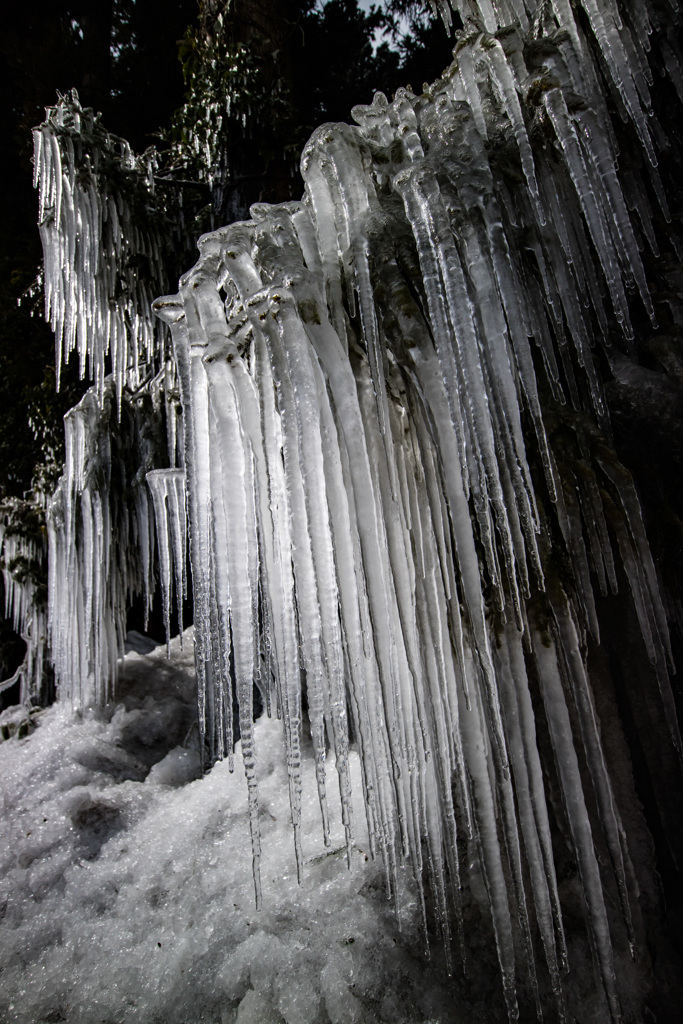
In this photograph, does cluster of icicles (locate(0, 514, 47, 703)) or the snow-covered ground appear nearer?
the snow-covered ground

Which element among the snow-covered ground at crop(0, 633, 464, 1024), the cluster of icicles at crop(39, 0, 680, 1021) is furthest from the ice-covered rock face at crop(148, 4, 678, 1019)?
the snow-covered ground at crop(0, 633, 464, 1024)

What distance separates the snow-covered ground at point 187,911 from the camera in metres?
2.13

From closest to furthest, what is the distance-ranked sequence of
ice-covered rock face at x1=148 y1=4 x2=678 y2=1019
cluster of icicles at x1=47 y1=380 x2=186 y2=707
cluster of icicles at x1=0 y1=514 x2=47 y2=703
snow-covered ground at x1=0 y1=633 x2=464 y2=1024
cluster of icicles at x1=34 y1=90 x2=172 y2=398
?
ice-covered rock face at x1=148 y1=4 x2=678 y2=1019, snow-covered ground at x1=0 y1=633 x2=464 y2=1024, cluster of icicles at x1=34 y1=90 x2=172 y2=398, cluster of icicles at x1=47 y1=380 x2=186 y2=707, cluster of icicles at x1=0 y1=514 x2=47 y2=703

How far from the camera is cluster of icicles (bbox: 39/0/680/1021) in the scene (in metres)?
1.75

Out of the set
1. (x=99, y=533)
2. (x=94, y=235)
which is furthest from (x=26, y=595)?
(x=94, y=235)

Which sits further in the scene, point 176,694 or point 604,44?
point 176,694

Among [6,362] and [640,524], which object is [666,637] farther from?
[6,362]

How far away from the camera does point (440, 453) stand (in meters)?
1.85

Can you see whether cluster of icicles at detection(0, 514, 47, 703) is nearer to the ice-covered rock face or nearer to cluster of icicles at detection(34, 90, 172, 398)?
cluster of icicles at detection(34, 90, 172, 398)

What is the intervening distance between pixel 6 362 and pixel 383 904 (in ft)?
28.3

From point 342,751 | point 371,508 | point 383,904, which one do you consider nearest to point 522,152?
point 371,508

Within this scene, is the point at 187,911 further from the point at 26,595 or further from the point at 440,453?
the point at 26,595

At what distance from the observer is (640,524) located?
6.80ft

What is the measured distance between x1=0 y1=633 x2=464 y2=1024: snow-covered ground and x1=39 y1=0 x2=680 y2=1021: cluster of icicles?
45 cm
